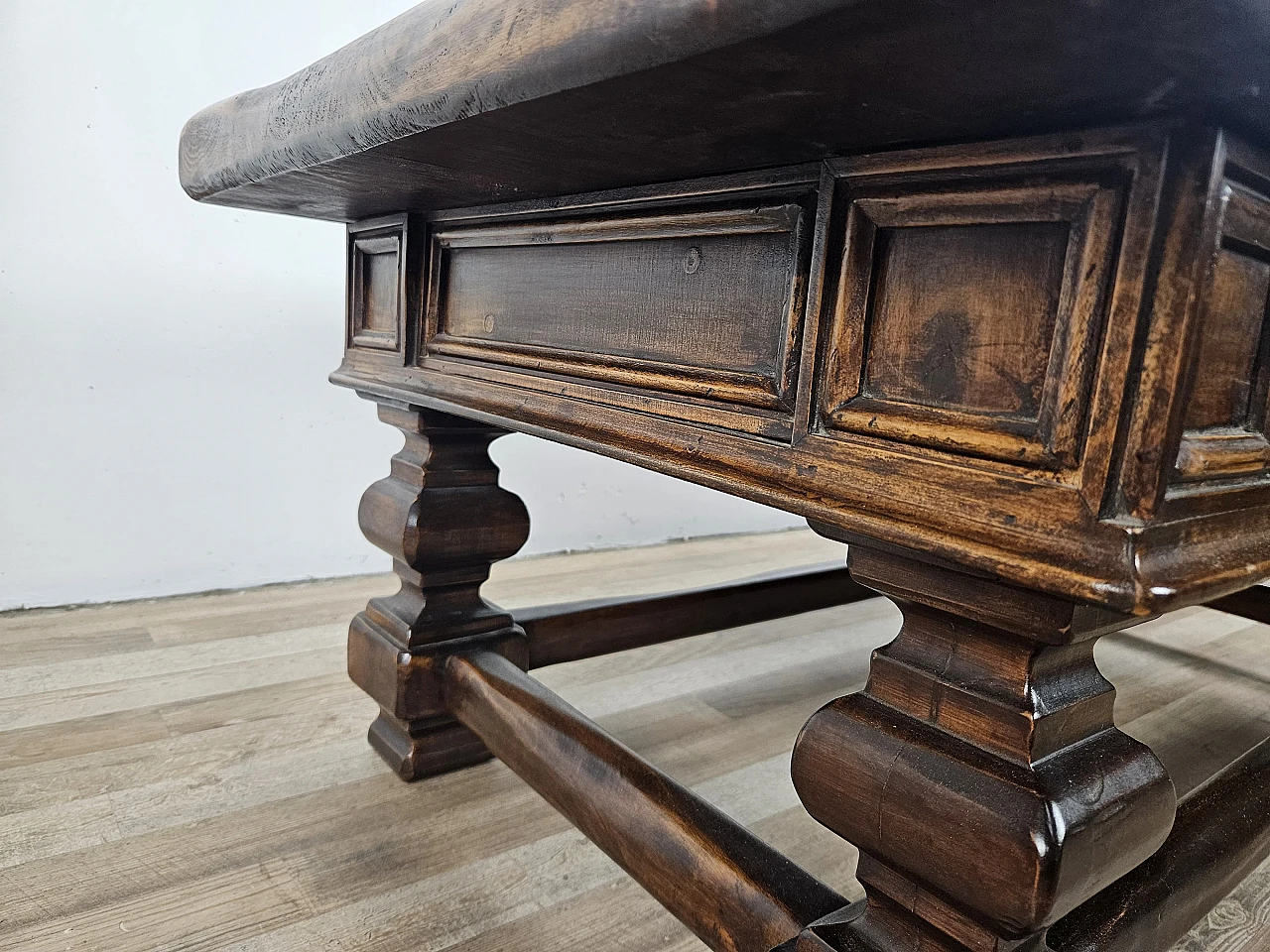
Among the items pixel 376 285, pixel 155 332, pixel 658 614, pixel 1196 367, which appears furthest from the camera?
pixel 155 332

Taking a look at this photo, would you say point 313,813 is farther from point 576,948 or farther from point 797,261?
point 797,261

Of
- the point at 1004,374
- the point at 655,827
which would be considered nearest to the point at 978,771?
the point at 1004,374

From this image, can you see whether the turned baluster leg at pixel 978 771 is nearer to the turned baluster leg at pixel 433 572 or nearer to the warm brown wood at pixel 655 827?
the warm brown wood at pixel 655 827

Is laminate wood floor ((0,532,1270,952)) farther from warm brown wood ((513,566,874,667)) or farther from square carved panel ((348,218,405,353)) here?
square carved panel ((348,218,405,353))

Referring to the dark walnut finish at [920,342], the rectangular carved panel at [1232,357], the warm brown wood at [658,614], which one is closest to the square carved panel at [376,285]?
the dark walnut finish at [920,342]

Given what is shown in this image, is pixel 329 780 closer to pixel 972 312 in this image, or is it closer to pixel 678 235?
pixel 678 235

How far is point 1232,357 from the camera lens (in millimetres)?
312

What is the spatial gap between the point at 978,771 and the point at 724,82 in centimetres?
28

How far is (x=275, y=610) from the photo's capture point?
1319 mm

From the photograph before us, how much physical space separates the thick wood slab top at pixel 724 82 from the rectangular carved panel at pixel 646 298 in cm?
3

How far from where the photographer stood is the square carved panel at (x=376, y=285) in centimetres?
76

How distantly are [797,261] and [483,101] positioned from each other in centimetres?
16

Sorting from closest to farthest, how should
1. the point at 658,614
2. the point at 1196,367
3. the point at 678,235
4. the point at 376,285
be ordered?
the point at 1196,367 → the point at 678,235 → the point at 376,285 → the point at 658,614

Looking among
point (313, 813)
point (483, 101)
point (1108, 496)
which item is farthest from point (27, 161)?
point (1108, 496)
